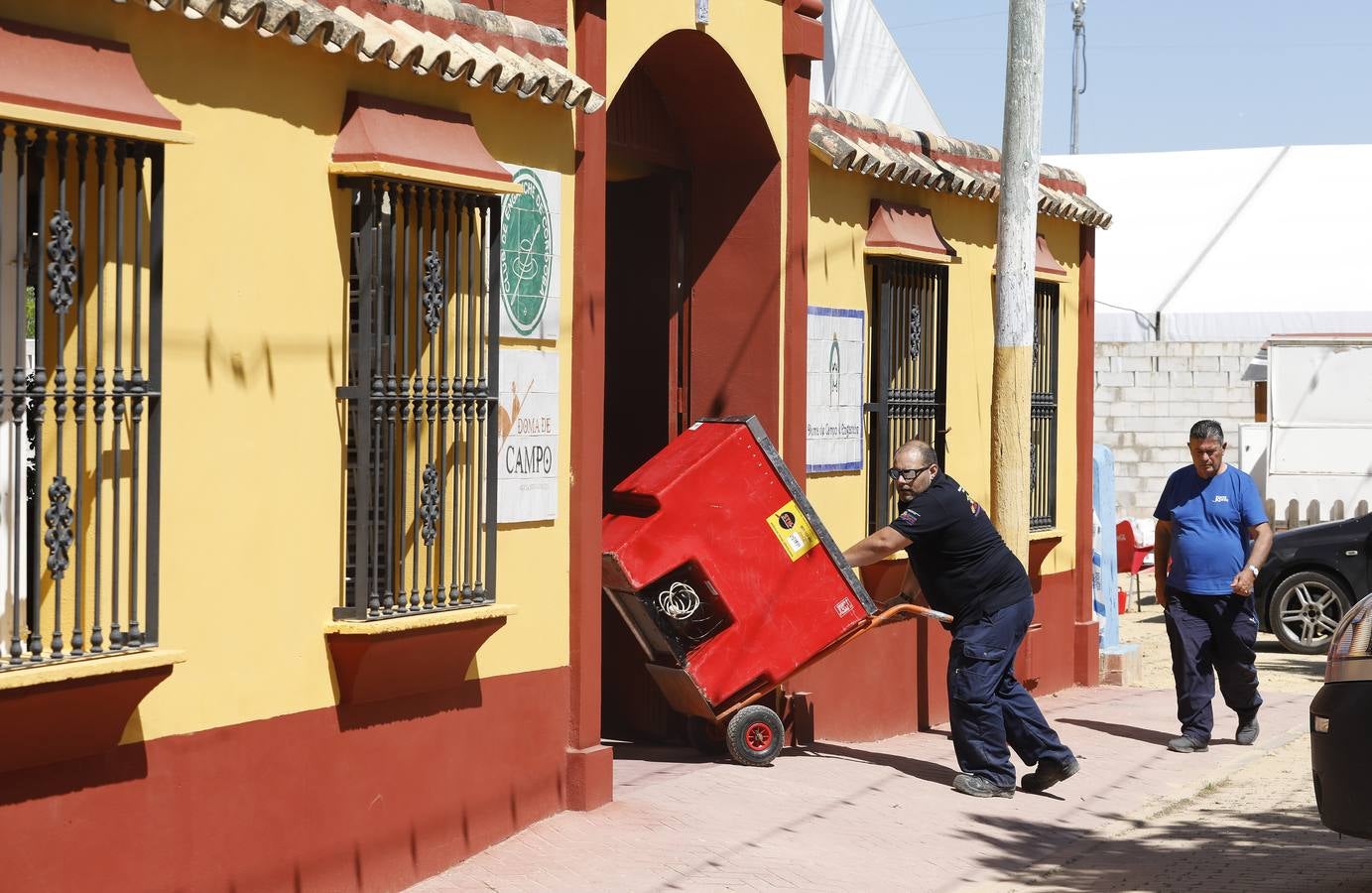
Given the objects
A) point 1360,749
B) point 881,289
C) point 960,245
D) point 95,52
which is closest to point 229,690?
point 95,52

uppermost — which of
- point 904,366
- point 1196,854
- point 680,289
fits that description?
point 680,289

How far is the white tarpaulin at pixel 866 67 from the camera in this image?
17.8 m

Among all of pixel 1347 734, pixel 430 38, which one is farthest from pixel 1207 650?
pixel 430 38

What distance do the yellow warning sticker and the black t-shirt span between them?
0.41 metres

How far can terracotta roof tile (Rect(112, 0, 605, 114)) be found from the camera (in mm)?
5848

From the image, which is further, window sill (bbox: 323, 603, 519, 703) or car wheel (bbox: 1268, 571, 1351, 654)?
car wheel (bbox: 1268, 571, 1351, 654)

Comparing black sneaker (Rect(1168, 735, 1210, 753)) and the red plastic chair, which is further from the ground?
the red plastic chair

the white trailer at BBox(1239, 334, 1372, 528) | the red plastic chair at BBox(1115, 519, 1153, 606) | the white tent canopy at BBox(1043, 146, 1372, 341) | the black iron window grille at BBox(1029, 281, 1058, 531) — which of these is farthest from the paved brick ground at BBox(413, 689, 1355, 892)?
the white tent canopy at BBox(1043, 146, 1372, 341)

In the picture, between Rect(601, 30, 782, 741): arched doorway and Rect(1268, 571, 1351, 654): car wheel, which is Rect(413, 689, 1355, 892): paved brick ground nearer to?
Rect(601, 30, 782, 741): arched doorway

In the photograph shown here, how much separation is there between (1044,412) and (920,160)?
2.60 metres

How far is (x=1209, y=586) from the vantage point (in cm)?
1025

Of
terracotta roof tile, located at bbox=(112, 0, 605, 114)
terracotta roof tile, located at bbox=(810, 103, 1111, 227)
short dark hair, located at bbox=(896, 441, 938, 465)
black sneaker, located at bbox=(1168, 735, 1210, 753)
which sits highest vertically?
terracotta roof tile, located at bbox=(810, 103, 1111, 227)

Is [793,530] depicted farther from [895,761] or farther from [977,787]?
[895,761]

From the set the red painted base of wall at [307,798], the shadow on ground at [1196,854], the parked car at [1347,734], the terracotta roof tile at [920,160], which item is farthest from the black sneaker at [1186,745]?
the red painted base of wall at [307,798]
